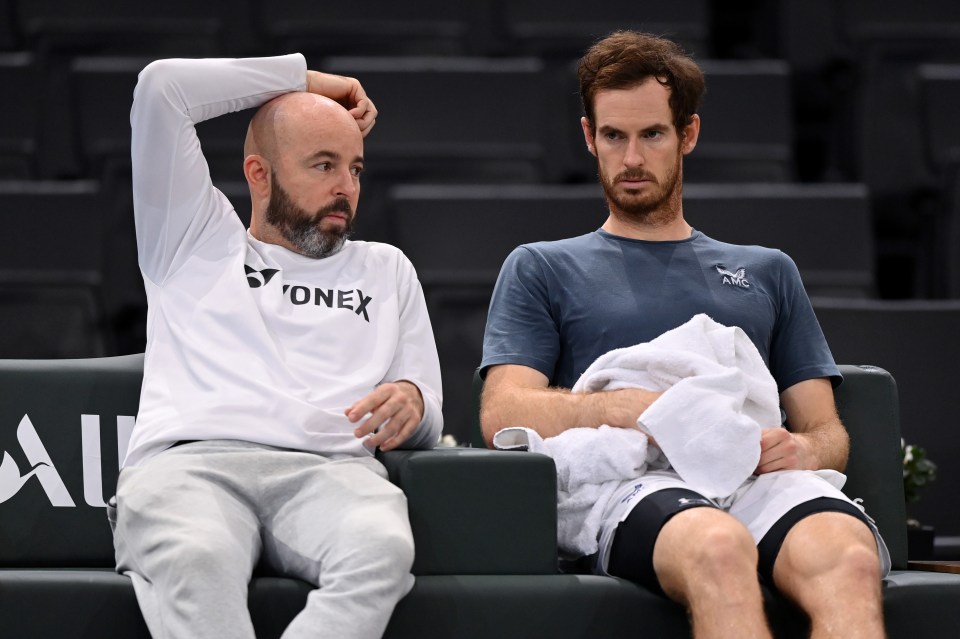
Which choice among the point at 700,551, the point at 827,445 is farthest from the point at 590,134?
the point at 700,551

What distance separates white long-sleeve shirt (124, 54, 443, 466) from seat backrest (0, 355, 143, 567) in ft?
0.44

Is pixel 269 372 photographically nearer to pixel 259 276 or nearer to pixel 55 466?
pixel 259 276

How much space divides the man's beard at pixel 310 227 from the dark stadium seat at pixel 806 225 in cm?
134

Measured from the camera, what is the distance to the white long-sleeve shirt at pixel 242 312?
1935 mm

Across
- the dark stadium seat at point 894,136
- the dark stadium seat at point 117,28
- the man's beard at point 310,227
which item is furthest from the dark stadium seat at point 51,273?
the dark stadium seat at point 894,136

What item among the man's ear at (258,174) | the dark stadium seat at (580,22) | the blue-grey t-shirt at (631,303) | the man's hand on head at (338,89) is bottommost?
the blue-grey t-shirt at (631,303)

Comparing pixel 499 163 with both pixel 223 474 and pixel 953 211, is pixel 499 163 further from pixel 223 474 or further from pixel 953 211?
pixel 223 474

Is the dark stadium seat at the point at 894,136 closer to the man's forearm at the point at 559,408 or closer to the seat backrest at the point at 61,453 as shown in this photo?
the man's forearm at the point at 559,408

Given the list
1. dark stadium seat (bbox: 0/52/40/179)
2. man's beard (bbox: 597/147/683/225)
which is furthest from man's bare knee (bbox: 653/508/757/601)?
dark stadium seat (bbox: 0/52/40/179)

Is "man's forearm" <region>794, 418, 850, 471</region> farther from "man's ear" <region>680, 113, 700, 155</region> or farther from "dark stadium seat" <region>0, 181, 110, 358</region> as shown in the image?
"dark stadium seat" <region>0, 181, 110, 358</region>

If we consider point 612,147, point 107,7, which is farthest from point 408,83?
point 612,147

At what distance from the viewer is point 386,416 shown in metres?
1.92

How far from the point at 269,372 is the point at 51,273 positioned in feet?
4.72

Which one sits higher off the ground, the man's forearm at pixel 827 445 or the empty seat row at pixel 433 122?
the empty seat row at pixel 433 122
